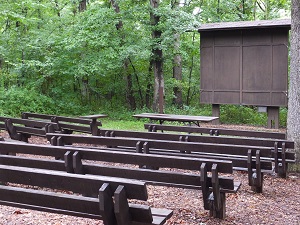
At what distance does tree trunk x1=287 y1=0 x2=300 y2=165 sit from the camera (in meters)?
7.98

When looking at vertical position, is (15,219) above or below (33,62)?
below

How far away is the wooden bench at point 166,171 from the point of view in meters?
4.18

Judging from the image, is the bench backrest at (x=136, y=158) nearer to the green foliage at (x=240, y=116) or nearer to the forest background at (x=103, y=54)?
the forest background at (x=103, y=54)

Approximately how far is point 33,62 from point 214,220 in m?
14.6

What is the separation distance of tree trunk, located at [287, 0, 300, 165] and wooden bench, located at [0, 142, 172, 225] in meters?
5.69

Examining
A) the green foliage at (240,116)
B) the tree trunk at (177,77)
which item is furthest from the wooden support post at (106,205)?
the tree trunk at (177,77)

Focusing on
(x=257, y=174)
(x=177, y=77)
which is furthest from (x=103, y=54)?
(x=257, y=174)

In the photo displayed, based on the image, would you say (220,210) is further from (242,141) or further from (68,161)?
(242,141)

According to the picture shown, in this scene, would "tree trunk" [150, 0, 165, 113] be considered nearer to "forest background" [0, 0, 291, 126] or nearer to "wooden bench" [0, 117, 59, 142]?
"forest background" [0, 0, 291, 126]

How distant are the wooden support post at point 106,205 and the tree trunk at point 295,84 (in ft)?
20.2

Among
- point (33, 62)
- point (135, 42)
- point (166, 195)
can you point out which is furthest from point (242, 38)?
point (166, 195)

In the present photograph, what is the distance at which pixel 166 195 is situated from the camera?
5.84 metres

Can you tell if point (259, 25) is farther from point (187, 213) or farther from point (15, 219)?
point (15, 219)

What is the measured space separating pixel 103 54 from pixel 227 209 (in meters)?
14.0
